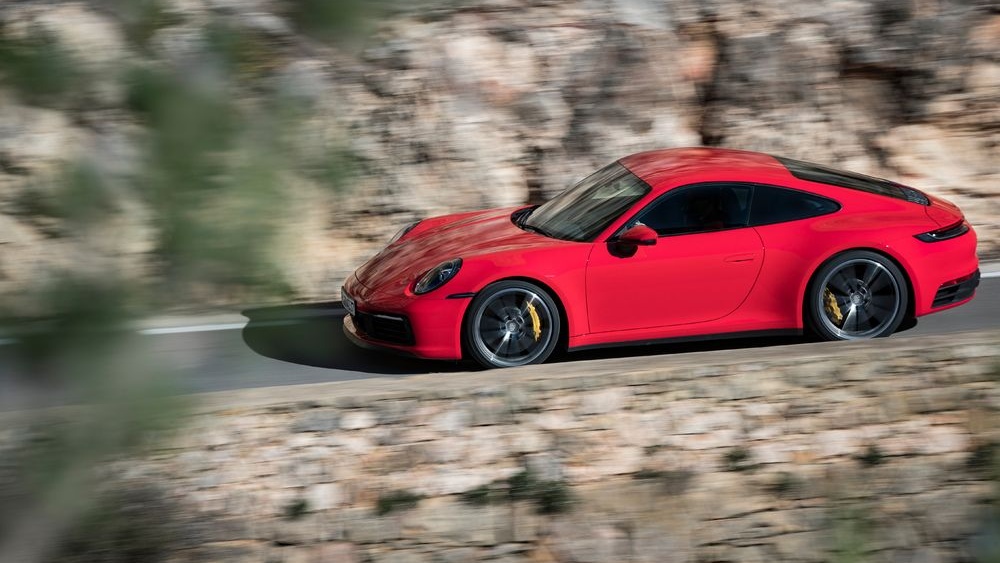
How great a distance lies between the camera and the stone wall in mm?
5887

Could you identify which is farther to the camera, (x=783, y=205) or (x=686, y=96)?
(x=686, y=96)

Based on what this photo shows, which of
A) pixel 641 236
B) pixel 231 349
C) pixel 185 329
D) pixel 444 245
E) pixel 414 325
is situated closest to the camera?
pixel 185 329

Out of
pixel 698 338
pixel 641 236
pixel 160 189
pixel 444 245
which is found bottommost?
pixel 698 338

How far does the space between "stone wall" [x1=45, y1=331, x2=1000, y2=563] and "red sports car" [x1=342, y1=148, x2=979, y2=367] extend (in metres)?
0.38

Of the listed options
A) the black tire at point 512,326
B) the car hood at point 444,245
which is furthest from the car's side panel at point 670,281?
the car hood at point 444,245

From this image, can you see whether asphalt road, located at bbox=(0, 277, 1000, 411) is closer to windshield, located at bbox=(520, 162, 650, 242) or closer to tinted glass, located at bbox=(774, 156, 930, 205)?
windshield, located at bbox=(520, 162, 650, 242)

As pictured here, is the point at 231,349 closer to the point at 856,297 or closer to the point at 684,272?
the point at 684,272

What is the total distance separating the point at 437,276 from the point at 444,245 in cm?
44

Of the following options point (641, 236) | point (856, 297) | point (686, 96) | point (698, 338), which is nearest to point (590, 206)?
point (641, 236)

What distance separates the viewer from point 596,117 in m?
10.6

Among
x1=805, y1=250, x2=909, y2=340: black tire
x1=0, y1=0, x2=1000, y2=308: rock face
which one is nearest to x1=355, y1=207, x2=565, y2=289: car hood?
x1=805, y1=250, x2=909, y2=340: black tire

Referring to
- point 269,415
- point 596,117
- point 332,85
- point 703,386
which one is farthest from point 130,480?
point 596,117

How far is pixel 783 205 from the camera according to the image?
692 centimetres

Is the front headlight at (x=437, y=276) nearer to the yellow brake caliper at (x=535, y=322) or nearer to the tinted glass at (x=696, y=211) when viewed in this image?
the yellow brake caliper at (x=535, y=322)
